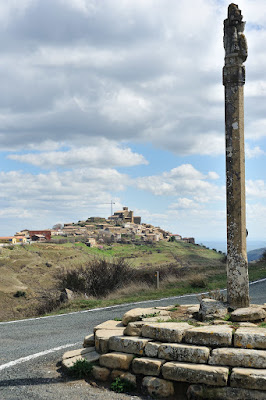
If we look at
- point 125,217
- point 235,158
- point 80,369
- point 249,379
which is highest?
point 125,217

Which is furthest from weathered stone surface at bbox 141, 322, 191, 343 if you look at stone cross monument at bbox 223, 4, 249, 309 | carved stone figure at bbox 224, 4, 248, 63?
carved stone figure at bbox 224, 4, 248, 63

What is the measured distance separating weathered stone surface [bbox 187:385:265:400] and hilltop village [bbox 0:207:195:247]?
62731 millimetres

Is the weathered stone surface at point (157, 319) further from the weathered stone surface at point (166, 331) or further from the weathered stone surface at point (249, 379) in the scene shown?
the weathered stone surface at point (249, 379)

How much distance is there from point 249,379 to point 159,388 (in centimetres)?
133

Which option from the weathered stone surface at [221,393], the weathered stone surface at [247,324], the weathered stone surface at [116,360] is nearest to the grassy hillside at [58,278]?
the weathered stone surface at [116,360]

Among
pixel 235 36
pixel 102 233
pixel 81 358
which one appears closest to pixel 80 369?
pixel 81 358

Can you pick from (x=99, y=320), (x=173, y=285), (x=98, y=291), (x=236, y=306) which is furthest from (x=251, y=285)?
(x=236, y=306)

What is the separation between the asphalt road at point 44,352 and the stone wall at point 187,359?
46 centimetres

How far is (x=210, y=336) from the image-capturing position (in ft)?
20.7

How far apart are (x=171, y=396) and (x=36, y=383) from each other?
2.14 m

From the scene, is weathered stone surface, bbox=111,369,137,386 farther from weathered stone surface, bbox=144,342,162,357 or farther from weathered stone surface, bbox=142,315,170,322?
weathered stone surface, bbox=142,315,170,322

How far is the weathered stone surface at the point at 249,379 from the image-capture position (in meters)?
5.58

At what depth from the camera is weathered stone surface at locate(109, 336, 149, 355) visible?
660 centimetres

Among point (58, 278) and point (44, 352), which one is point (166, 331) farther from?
point (58, 278)
